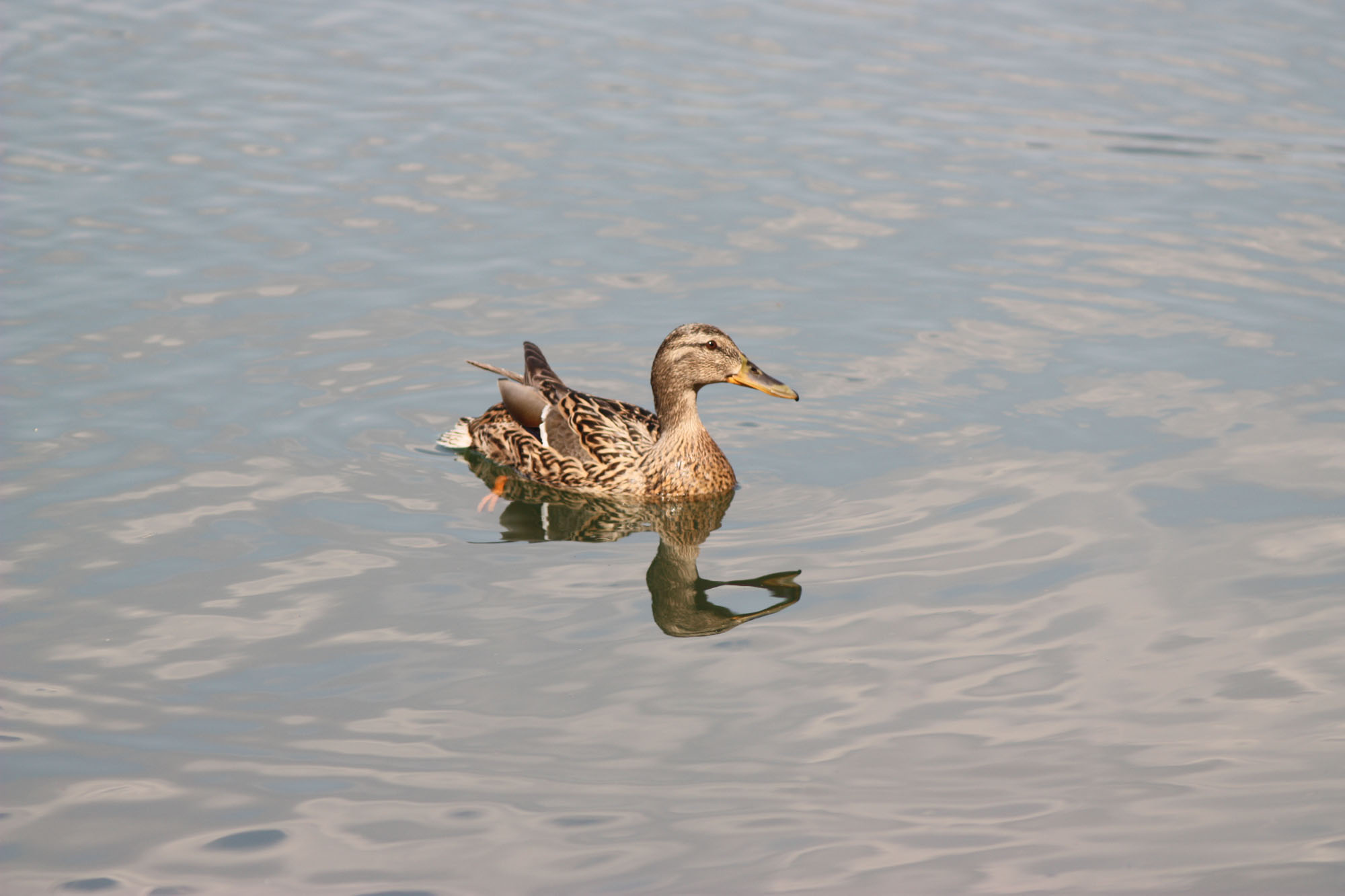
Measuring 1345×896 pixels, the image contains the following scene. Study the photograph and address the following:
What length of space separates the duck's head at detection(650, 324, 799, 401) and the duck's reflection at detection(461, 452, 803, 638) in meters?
0.85

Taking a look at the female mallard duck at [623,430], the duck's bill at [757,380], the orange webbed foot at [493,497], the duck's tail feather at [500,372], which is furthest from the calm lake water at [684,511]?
the duck's bill at [757,380]

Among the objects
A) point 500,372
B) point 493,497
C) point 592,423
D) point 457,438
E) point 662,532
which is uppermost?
point 500,372

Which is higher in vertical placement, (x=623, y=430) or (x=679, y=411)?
(x=679, y=411)

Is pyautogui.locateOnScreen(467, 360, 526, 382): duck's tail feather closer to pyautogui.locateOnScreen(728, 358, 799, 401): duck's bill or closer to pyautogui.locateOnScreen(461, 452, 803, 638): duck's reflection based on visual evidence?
pyautogui.locateOnScreen(461, 452, 803, 638): duck's reflection

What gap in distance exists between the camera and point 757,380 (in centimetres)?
1042

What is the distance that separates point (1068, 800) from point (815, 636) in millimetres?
1857

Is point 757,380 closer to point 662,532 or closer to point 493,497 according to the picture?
point 662,532

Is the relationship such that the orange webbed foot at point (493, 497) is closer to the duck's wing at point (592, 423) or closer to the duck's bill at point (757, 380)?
the duck's wing at point (592, 423)

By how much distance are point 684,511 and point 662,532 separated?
346mm

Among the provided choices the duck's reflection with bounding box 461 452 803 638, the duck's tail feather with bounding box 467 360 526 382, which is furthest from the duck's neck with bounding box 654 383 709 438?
the duck's tail feather with bounding box 467 360 526 382

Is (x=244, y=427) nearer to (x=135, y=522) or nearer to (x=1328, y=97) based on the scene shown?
(x=135, y=522)

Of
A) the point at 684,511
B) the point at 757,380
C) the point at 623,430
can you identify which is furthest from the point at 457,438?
the point at 757,380

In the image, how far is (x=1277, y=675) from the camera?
26.7 ft

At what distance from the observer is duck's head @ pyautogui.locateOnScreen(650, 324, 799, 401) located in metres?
10.3
